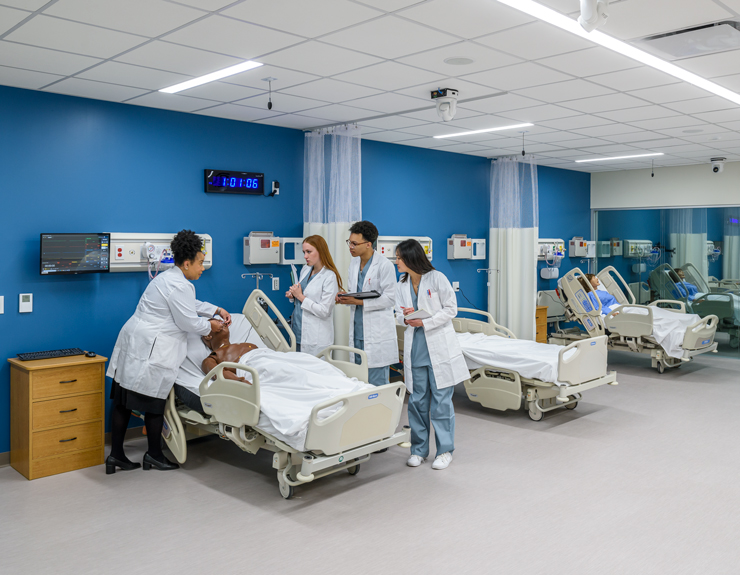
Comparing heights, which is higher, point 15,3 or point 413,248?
point 15,3

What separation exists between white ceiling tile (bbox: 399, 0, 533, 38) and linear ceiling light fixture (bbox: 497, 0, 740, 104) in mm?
66

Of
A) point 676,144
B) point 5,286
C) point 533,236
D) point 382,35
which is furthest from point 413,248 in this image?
point 676,144

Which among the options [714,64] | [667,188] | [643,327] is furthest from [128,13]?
[667,188]

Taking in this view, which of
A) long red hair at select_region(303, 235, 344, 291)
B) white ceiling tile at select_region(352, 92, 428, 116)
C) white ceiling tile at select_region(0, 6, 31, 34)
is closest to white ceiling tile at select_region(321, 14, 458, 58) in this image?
white ceiling tile at select_region(352, 92, 428, 116)

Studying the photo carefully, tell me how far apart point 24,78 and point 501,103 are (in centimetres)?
342

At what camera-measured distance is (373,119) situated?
5.56 metres

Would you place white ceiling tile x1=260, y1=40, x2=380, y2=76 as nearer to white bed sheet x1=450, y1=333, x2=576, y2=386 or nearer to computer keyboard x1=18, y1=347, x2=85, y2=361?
computer keyboard x1=18, y1=347, x2=85, y2=361

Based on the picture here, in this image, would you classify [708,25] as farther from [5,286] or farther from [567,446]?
[5,286]

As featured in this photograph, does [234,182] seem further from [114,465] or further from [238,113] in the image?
[114,465]

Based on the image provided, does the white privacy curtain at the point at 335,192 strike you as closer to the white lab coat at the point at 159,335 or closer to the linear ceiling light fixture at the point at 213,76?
the linear ceiling light fixture at the point at 213,76

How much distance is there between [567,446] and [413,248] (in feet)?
6.59

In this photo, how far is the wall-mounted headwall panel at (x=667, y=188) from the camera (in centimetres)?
858

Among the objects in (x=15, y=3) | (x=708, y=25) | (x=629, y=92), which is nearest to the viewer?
(x=15, y=3)

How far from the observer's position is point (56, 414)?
13.7 ft
